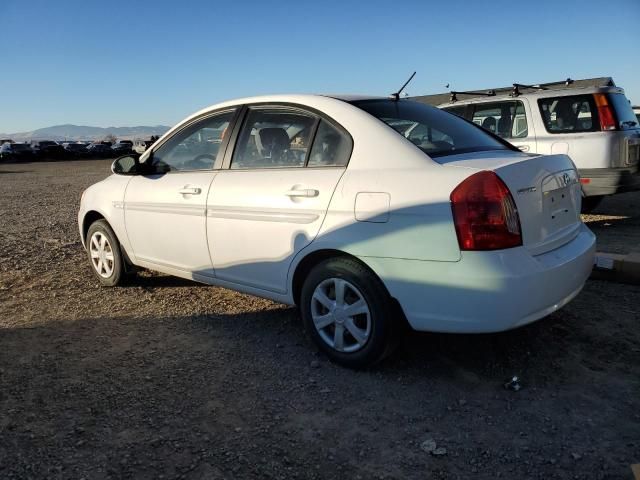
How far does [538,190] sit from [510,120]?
16.7 ft

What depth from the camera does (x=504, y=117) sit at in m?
7.62

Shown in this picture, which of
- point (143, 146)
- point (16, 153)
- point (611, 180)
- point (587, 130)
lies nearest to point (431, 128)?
point (611, 180)

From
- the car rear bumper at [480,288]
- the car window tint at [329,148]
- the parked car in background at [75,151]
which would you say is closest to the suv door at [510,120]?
the car window tint at [329,148]

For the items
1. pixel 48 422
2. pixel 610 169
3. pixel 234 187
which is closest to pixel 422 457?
pixel 48 422

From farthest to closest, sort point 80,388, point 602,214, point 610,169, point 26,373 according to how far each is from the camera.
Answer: point 602,214, point 610,169, point 26,373, point 80,388

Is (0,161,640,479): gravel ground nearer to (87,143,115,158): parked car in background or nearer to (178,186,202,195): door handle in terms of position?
(178,186,202,195): door handle

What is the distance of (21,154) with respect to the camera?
42750 millimetres

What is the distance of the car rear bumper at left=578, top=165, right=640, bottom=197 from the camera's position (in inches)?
261

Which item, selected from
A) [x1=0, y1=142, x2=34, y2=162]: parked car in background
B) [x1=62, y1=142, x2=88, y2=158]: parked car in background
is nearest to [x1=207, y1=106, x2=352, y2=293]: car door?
[x1=0, y1=142, x2=34, y2=162]: parked car in background

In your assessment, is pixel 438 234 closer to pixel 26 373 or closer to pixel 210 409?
pixel 210 409

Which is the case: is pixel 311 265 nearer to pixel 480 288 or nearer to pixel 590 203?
pixel 480 288

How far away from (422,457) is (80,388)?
6.41ft

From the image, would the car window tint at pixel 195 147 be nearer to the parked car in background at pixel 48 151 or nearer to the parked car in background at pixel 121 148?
the parked car in background at pixel 48 151

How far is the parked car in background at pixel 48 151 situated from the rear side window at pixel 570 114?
4554cm
